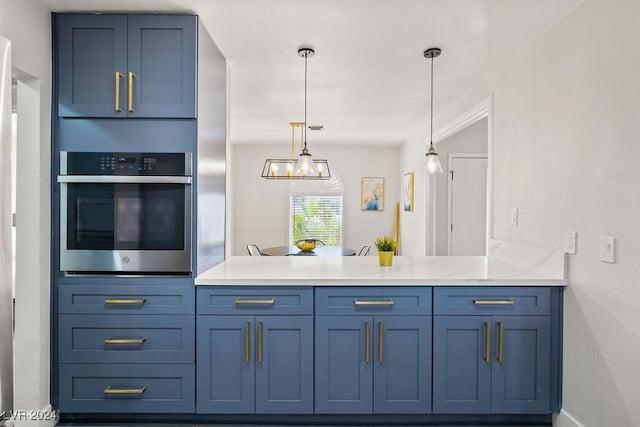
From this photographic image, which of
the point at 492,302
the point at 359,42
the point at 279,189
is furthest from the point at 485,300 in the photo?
the point at 279,189

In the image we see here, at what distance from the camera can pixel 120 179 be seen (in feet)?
6.87

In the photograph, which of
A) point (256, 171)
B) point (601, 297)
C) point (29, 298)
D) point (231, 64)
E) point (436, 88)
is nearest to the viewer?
point (601, 297)

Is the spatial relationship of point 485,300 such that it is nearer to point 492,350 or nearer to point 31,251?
point 492,350

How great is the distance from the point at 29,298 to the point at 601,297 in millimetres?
2906

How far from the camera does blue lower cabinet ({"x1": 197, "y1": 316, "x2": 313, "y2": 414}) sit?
2109 millimetres

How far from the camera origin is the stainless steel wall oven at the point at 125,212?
210cm

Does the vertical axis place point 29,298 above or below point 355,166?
below

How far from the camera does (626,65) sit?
5.60ft

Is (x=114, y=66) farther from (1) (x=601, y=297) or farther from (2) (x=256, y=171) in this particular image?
(2) (x=256, y=171)

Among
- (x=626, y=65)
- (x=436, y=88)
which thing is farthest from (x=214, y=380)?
(x=436, y=88)

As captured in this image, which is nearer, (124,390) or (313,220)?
(124,390)

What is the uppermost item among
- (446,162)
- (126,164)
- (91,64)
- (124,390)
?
(91,64)

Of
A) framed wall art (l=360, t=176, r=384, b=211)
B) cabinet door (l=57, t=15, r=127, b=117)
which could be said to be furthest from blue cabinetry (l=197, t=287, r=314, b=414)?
framed wall art (l=360, t=176, r=384, b=211)

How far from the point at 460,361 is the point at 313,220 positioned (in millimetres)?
4826
